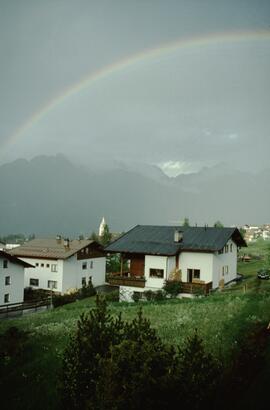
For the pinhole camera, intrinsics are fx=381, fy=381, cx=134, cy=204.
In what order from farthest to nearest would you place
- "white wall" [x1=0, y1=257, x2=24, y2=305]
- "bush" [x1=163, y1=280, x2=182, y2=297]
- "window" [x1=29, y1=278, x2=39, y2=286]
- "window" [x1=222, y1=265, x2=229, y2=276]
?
"window" [x1=29, y1=278, x2=39, y2=286] < "white wall" [x1=0, y1=257, x2=24, y2=305] < "window" [x1=222, y1=265, x2=229, y2=276] < "bush" [x1=163, y1=280, x2=182, y2=297]

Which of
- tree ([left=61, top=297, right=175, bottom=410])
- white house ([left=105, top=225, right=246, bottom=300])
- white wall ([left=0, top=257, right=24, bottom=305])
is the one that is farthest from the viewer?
white wall ([left=0, top=257, right=24, bottom=305])

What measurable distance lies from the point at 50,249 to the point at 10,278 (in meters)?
12.8

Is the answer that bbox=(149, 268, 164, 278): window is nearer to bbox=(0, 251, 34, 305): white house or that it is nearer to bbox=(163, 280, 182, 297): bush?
bbox=(163, 280, 182, 297): bush

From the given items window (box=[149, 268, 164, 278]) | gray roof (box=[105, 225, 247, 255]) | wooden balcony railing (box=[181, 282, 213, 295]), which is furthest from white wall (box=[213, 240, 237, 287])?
window (box=[149, 268, 164, 278])

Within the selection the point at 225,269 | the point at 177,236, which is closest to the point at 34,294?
the point at 177,236

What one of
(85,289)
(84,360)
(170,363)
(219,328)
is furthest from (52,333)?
(85,289)

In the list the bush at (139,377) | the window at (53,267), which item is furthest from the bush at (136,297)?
the bush at (139,377)

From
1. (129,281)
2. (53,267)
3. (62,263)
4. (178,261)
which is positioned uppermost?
(178,261)

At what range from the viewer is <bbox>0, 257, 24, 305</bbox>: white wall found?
4847 cm

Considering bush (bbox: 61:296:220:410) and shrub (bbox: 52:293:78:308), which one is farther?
shrub (bbox: 52:293:78:308)

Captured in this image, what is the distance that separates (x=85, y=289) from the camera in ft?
167

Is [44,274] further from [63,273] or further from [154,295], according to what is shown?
[154,295]

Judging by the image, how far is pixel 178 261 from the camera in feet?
A: 141

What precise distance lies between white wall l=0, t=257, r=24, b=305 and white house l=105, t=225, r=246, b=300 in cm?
1414
